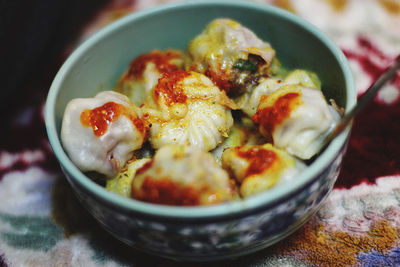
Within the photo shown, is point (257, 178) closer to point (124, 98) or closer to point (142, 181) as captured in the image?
point (142, 181)

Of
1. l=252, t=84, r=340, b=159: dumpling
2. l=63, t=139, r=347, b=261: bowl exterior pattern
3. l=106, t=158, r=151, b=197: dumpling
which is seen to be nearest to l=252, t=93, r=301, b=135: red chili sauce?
l=252, t=84, r=340, b=159: dumpling

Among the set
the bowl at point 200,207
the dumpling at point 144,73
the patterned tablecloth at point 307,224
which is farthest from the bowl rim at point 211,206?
the patterned tablecloth at point 307,224

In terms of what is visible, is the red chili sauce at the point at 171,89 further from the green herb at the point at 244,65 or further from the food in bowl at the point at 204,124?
the green herb at the point at 244,65

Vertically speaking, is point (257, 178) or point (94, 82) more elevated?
point (257, 178)

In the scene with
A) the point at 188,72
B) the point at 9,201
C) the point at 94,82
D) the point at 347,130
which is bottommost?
the point at 9,201

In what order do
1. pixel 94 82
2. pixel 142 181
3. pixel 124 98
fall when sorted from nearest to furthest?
pixel 142 181 < pixel 124 98 < pixel 94 82

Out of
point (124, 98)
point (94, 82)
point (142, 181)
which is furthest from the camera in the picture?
point (94, 82)

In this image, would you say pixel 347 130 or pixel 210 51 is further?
pixel 210 51

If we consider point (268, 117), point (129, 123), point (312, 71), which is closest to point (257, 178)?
point (268, 117)
